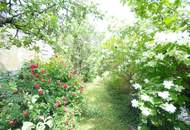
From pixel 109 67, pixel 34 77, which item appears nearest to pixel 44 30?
pixel 34 77

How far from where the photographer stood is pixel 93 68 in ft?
37.8

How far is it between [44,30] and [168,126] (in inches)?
119

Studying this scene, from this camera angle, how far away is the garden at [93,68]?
261 centimetres

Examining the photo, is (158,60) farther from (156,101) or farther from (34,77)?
(34,77)

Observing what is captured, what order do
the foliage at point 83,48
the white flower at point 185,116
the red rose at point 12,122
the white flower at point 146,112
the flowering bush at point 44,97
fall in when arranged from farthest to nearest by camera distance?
the foliage at point 83,48 < the flowering bush at point 44,97 < the red rose at point 12,122 < the white flower at point 185,116 < the white flower at point 146,112

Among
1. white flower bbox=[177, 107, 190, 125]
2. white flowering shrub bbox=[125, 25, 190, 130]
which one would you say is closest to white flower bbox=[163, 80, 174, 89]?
white flowering shrub bbox=[125, 25, 190, 130]

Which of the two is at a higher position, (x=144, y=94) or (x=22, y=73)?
(x=144, y=94)

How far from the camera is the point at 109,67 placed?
8719 mm

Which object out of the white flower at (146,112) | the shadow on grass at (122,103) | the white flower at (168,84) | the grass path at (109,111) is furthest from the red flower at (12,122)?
the white flower at (168,84)

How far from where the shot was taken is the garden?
2.61 metres

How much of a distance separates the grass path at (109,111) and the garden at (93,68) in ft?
0.10

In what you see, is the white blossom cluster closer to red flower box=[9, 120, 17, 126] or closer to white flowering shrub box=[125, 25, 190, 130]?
white flowering shrub box=[125, 25, 190, 130]

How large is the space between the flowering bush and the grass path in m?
0.50

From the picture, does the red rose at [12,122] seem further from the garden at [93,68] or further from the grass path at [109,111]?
the grass path at [109,111]
